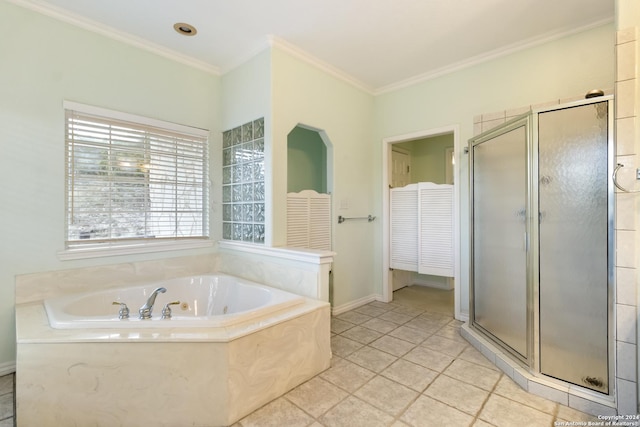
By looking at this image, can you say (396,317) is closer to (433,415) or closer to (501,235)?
(501,235)

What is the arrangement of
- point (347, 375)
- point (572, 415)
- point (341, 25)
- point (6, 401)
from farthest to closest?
1. point (341, 25)
2. point (347, 375)
3. point (6, 401)
4. point (572, 415)

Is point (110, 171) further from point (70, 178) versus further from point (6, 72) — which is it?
point (6, 72)

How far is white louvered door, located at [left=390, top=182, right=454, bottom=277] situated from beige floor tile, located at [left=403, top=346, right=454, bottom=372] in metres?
1.04

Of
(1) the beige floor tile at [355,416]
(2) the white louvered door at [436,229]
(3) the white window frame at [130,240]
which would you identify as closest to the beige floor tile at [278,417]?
(1) the beige floor tile at [355,416]

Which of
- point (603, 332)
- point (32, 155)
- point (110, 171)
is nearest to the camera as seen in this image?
point (603, 332)

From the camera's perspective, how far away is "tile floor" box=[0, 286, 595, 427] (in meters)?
1.57

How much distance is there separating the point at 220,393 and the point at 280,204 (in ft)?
4.99

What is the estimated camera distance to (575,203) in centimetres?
173

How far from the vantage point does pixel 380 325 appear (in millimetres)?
2887

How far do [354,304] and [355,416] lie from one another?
1846 mm

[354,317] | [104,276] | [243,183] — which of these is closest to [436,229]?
[354,317]

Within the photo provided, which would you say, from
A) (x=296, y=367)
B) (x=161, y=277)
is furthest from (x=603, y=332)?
(x=161, y=277)

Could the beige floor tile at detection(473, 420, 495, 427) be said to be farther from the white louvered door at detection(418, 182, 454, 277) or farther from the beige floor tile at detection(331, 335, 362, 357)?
the white louvered door at detection(418, 182, 454, 277)

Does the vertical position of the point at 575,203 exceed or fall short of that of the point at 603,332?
it exceeds it
